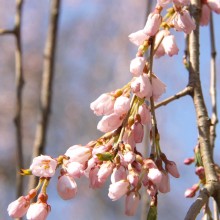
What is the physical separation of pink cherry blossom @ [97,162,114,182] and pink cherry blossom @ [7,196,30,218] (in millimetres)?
123

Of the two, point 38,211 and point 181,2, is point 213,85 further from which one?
point 38,211

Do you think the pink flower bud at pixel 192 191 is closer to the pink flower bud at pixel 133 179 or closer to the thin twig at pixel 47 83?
the pink flower bud at pixel 133 179

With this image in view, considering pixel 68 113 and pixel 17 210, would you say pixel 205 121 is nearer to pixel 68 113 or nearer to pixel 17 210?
pixel 17 210

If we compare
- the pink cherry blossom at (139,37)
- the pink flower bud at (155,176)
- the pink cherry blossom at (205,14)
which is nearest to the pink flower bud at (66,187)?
the pink flower bud at (155,176)

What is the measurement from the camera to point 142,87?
2.75ft

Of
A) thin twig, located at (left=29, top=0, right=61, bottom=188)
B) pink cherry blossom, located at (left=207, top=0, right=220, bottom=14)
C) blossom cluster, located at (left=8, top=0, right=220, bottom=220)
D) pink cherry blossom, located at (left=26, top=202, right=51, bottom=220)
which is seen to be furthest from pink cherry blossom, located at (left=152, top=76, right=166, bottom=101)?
thin twig, located at (left=29, top=0, right=61, bottom=188)

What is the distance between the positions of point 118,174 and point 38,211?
12 cm

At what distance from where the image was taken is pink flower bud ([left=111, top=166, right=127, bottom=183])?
0.80 meters

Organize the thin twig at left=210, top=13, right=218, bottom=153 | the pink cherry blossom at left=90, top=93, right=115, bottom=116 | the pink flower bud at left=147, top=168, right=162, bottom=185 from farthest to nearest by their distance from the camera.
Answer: the thin twig at left=210, top=13, right=218, bottom=153 → the pink cherry blossom at left=90, top=93, right=115, bottom=116 → the pink flower bud at left=147, top=168, right=162, bottom=185

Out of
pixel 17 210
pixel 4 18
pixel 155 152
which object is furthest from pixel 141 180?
pixel 4 18

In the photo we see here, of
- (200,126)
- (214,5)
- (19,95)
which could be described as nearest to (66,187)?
(200,126)

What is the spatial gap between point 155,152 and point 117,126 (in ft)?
0.23

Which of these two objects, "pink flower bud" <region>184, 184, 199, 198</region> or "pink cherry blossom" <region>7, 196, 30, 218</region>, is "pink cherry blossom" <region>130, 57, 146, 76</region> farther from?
"pink flower bud" <region>184, 184, 199, 198</region>

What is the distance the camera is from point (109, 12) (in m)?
6.80
